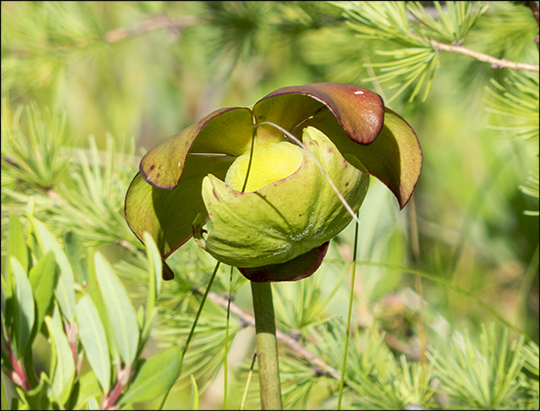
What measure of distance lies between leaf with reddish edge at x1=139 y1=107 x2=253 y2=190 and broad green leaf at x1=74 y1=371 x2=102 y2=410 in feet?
0.38

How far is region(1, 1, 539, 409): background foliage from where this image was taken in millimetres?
571

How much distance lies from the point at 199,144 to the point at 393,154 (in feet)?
0.42

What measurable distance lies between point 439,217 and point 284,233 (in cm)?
133

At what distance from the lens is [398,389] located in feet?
1.94

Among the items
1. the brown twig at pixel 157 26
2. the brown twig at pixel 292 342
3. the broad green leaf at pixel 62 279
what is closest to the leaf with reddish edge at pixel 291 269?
the broad green leaf at pixel 62 279

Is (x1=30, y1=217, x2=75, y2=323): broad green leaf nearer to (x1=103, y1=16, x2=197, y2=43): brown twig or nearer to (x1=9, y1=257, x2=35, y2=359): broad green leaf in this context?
(x1=9, y1=257, x2=35, y2=359): broad green leaf

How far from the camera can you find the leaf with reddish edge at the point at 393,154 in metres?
0.32

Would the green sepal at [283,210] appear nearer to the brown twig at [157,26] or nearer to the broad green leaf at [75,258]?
the broad green leaf at [75,258]

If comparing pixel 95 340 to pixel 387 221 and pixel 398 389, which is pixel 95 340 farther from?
pixel 387 221

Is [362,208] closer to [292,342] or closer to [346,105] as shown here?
[292,342]

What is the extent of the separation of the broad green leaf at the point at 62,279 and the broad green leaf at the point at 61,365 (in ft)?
0.04

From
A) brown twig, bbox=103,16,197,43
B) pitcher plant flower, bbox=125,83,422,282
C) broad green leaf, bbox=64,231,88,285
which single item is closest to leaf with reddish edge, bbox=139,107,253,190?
pitcher plant flower, bbox=125,83,422,282

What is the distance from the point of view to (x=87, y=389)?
28cm

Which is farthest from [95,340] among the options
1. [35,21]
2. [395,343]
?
[35,21]
